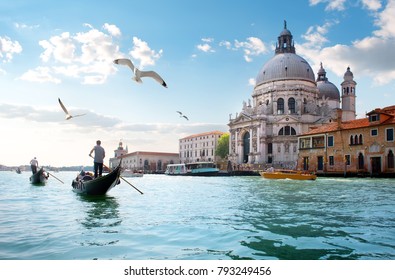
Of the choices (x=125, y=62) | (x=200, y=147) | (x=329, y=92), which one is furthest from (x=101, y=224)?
(x=200, y=147)

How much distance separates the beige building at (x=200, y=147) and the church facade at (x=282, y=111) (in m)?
10.6

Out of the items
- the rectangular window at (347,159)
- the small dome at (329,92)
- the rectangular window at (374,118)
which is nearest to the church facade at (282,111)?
the small dome at (329,92)

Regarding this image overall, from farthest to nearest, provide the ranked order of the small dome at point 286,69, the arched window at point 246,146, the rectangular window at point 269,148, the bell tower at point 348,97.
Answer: the bell tower at point 348,97 → the arched window at point 246,146 → the small dome at point 286,69 → the rectangular window at point 269,148

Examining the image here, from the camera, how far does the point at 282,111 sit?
1437 inches

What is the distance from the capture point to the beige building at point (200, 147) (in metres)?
49.3

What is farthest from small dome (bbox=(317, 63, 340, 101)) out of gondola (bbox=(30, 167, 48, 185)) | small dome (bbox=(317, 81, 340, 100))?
gondola (bbox=(30, 167, 48, 185))

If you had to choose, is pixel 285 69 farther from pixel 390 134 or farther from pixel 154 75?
pixel 154 75

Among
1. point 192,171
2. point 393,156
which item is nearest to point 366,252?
point 393,156

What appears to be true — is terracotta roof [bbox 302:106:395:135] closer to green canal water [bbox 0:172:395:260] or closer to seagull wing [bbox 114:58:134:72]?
green canal water [bbox 0:172:395:260]

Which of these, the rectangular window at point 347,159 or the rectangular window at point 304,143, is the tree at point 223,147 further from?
the rectangular window at point 347,159

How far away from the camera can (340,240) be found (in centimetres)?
338

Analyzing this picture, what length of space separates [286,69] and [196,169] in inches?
570

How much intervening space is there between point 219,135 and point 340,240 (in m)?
46.3
